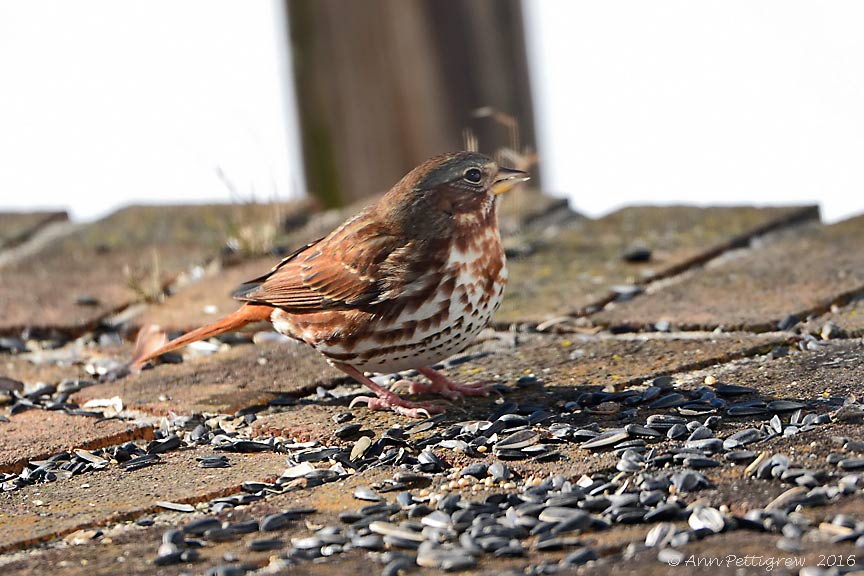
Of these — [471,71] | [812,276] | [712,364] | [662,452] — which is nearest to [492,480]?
[662,452]

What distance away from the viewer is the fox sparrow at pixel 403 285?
15.5 ft

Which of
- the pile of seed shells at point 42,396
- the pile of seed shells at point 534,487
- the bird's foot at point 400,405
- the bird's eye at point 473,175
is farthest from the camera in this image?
the bird's eye at point 473,175

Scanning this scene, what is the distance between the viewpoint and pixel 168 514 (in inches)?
146

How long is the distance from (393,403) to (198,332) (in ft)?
2.91

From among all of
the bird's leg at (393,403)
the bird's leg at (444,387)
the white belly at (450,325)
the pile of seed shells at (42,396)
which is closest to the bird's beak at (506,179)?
the white belly at (450,325)

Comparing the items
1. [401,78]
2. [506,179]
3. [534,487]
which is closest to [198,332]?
[506,179]

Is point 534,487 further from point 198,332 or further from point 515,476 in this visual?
point 198,332

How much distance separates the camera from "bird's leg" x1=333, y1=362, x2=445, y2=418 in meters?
4.61

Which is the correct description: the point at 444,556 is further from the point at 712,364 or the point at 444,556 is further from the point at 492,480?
the point at 712,364

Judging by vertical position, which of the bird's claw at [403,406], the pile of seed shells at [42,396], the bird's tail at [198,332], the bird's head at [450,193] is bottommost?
the bird's claw at [403,406]

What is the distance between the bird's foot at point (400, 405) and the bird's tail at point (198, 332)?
608 mm

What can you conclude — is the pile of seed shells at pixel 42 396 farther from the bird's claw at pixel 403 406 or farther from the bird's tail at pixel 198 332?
the bird's claw at pixel 403 406

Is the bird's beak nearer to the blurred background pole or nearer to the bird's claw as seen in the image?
the bird's claw

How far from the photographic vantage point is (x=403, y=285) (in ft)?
15.7
